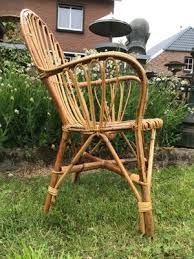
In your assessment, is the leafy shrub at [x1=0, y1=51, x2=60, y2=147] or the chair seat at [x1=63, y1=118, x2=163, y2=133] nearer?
the chair seat at [x1=63, y1=118, x2=163, y2=133]

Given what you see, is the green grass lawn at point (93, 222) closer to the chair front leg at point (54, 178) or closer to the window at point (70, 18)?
the chair front leg at point (54, 178)

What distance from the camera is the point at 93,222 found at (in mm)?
2354

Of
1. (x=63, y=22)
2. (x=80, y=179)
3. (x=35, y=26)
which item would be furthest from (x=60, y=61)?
(x=63, y=22)

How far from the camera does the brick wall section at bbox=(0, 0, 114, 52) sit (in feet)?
59.7

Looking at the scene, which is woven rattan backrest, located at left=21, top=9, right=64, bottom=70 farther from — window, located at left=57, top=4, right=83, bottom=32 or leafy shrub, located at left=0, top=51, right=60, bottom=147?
window, located at left=57, top=4, right=83, bottom=32

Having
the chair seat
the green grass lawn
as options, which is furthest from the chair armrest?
the green grass lawn

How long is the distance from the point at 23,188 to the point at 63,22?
54.3 ft

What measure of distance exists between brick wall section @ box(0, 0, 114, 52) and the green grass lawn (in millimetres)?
15516

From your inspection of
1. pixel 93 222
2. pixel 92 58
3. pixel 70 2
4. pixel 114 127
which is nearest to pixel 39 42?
pixel 92 58

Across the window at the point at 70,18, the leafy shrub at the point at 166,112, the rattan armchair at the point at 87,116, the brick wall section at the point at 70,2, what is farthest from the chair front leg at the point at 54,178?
the window at the point at 70,18

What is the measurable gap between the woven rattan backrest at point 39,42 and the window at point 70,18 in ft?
53.0

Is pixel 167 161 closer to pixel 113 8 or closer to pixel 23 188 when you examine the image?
pixel 23 188

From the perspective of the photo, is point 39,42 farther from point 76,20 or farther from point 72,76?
point 76,20

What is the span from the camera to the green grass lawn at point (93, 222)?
80.8 inches
